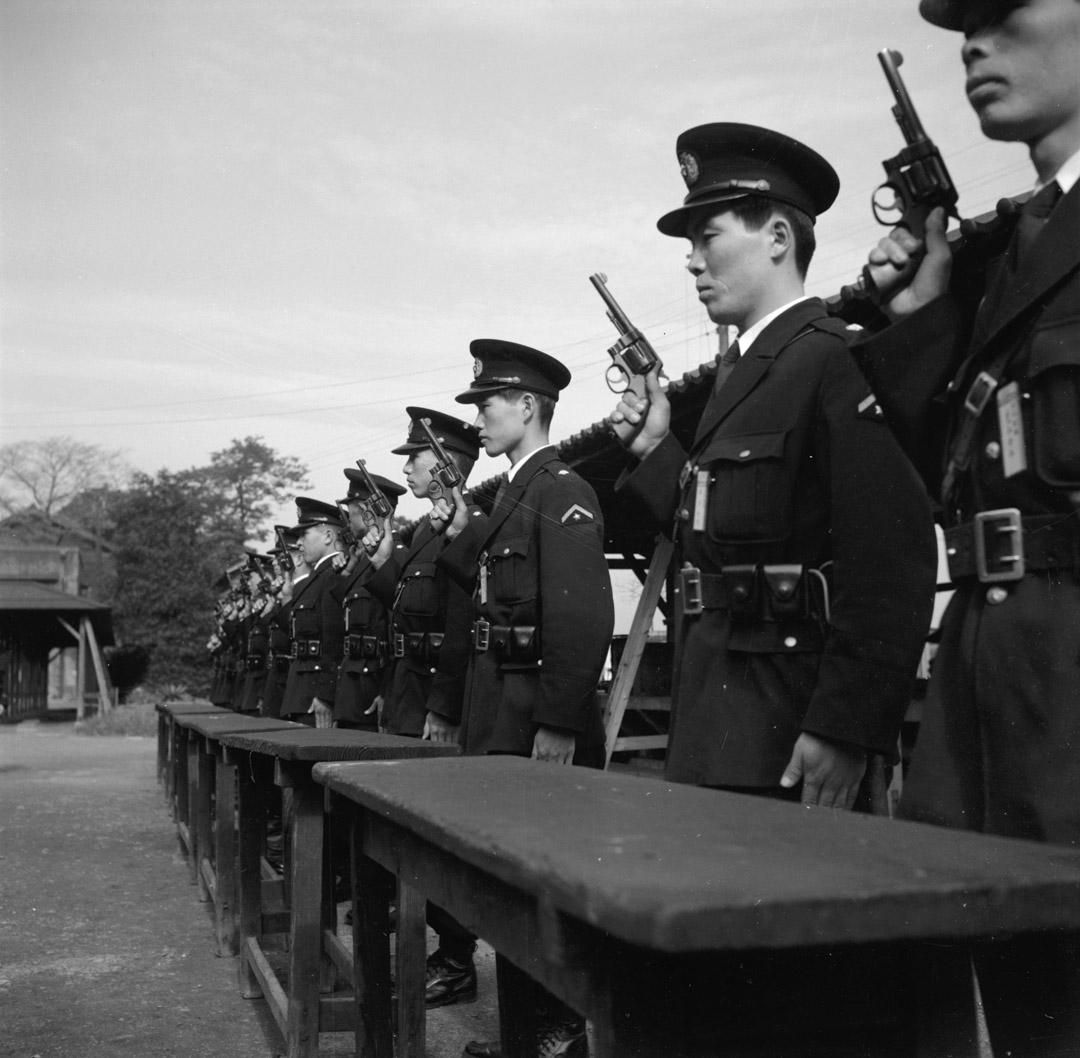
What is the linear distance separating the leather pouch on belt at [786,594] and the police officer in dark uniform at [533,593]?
62.2 inches

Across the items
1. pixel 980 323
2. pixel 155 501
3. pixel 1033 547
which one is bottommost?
Result: pixel 1033 547

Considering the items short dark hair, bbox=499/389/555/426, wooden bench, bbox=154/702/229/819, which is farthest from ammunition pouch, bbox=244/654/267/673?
short dark hair, bbox=499/389/555/426

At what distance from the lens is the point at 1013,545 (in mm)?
1799

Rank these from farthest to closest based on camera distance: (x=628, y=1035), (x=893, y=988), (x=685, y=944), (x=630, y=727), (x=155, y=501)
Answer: (x=155, y=501) < (x=630, y=727) < (x=893, y=988) < (x=628, y=1035) < (x=685, y=944)

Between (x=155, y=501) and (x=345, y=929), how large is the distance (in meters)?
30.3

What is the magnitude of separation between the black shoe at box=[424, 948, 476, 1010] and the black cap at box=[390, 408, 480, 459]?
3084 millimetres

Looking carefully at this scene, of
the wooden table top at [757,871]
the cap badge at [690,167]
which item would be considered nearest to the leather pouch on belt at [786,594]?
the wooden table top at [757,871]

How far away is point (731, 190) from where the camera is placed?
9.87ft

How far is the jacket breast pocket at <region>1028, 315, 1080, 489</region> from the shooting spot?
1.75 metres

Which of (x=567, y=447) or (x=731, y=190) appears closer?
(x=731, y=190)

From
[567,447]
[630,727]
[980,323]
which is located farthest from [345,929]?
[630,727]

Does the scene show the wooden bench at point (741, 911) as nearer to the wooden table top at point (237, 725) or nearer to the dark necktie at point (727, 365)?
the dark necktie at point (727, 365)

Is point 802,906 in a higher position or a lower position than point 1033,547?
lower

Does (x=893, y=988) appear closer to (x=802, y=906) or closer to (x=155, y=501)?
(x=802, y=906)
